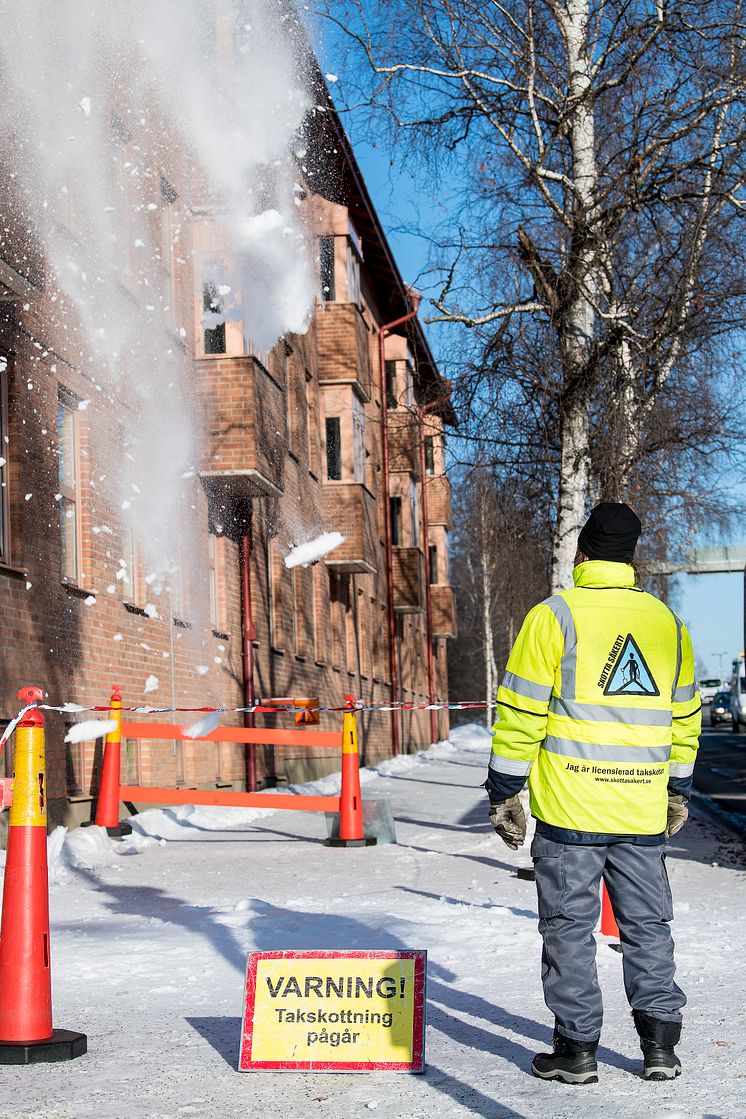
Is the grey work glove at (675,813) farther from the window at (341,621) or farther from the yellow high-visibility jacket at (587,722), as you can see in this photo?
the window at (341,621)

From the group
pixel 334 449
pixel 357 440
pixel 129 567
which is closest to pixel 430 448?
pixel 129 567

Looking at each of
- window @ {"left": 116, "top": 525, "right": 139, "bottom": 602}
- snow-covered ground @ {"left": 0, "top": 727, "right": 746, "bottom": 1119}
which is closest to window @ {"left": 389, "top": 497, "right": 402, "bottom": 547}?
window @ {"left": 116, "top": 525, "right": 139, "bottom": 602}

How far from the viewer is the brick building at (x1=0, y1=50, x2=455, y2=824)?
11.9 m

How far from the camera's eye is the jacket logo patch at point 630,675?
4.68 m

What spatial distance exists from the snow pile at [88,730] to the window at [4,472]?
211cm

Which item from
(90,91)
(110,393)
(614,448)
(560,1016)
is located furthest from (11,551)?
(560,1016)

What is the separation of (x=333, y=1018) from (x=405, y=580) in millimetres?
29408

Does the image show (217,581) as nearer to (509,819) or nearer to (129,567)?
(129,567)

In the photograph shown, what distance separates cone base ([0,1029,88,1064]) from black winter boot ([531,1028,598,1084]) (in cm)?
155

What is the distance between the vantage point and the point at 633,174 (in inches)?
485

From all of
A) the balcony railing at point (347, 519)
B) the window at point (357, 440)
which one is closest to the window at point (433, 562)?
the window at point (357, 440)

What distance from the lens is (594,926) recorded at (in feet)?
15.2

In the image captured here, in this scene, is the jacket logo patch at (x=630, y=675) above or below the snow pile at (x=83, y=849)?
above

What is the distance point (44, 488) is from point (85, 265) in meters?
2.24
